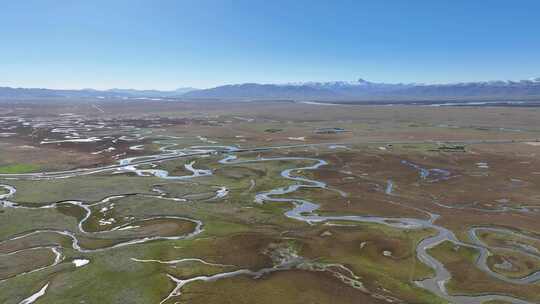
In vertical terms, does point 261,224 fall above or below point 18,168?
below

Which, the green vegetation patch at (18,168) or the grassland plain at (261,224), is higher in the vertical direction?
the green vegetation patch at (18,168)

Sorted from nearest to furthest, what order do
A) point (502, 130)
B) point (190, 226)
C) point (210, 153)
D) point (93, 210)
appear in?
point (190, 226), point (93, 210), point (210, 153), point (502, 130)

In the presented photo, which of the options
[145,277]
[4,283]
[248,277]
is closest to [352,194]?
[248,277]

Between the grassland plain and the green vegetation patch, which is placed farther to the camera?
the green vegetation patch

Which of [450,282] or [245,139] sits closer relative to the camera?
[450,282]

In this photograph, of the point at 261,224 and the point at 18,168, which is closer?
the point at 261,224

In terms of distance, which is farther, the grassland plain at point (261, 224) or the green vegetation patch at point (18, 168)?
the green vegetation patch at point (18, 168)

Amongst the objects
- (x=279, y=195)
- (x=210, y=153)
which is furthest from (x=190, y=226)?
(x=210, y=153)

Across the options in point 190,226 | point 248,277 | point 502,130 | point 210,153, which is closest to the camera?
point 248,277

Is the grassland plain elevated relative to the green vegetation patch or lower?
lower

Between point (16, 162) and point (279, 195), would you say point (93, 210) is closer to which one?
point (279, 195)
